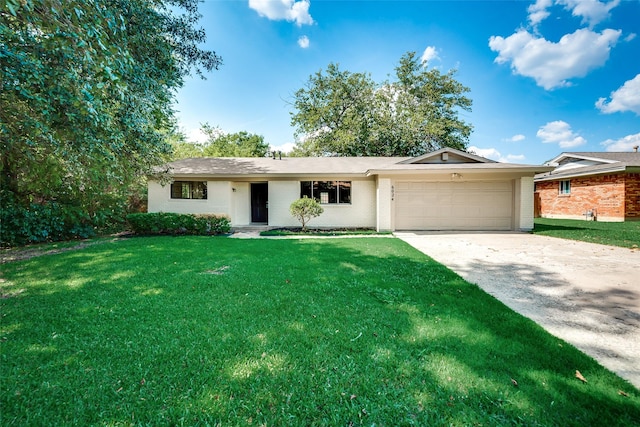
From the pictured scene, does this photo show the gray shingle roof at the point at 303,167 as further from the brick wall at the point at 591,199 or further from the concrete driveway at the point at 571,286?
the brick wall at the point at 591,199

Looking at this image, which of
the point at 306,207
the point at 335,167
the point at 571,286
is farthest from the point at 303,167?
the point at 571,286

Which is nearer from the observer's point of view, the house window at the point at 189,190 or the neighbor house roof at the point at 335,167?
the neighbor house roof at the point at 335,167

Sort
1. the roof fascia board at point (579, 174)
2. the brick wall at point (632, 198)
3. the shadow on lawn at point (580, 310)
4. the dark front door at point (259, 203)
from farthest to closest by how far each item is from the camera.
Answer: the dark front door at point (259, 203) → the brick wall at point (632, 198) → the roof fascia board at point (579, 174) → the shadow on lawn at point (580, 310)

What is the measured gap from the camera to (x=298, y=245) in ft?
25.9

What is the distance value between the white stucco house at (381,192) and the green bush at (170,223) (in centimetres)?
182

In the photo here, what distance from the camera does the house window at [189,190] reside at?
495 inches

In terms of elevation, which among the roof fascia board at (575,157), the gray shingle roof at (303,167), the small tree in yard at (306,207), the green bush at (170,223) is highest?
the roof fascia board at (575,157)

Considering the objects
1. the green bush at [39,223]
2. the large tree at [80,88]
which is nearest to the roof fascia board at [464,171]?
the large tree at [80,88]

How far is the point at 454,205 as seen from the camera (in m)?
11.7

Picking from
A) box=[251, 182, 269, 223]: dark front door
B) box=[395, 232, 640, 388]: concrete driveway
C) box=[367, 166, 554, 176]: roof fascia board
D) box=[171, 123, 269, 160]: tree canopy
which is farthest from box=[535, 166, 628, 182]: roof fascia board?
box=[171, 123, 269, 160]: tree canopy

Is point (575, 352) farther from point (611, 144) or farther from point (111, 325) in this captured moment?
point (611, 144)

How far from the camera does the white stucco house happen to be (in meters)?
11.2

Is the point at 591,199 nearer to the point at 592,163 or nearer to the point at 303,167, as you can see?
the point at 592,163

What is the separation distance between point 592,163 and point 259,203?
69.8 ft
